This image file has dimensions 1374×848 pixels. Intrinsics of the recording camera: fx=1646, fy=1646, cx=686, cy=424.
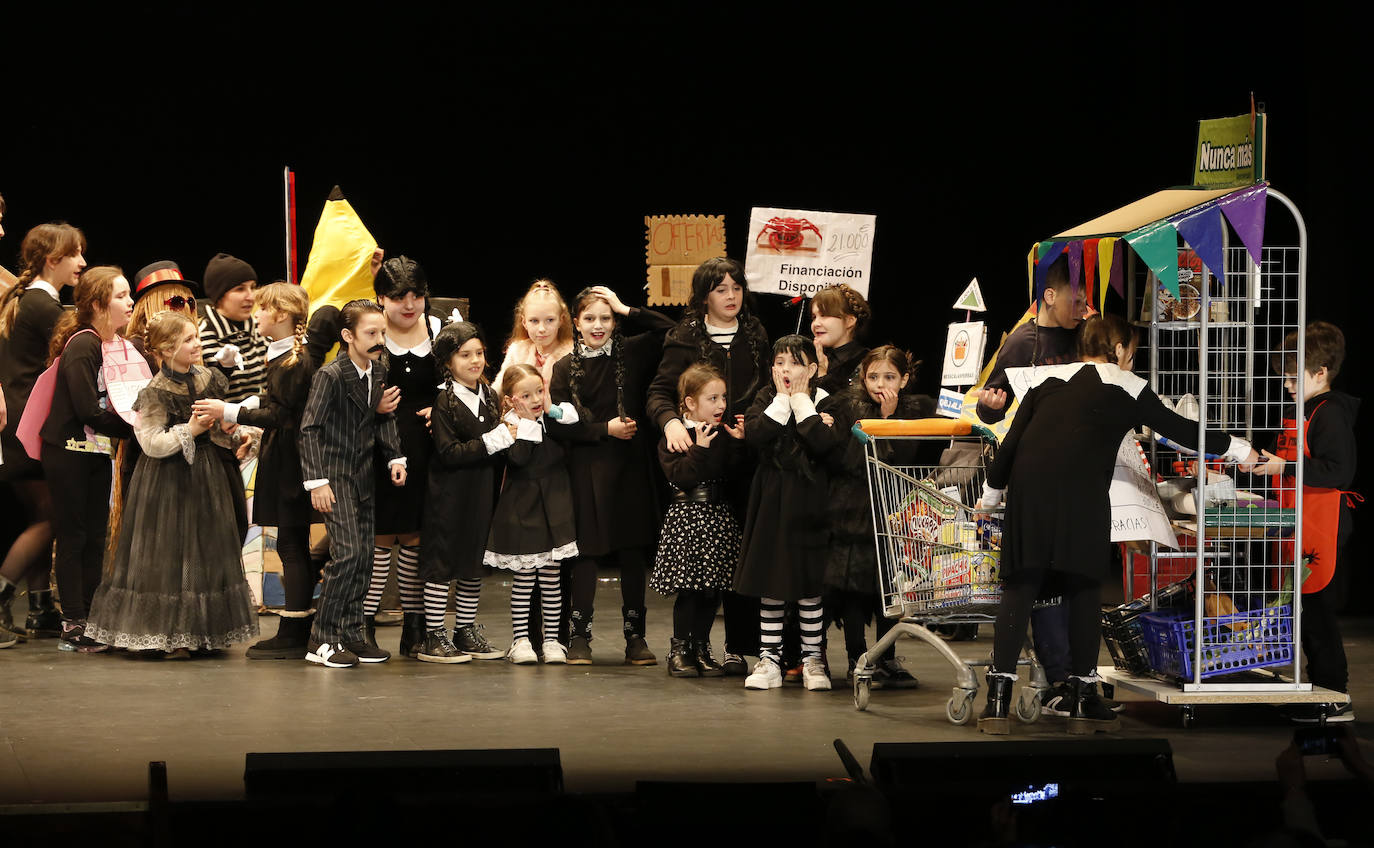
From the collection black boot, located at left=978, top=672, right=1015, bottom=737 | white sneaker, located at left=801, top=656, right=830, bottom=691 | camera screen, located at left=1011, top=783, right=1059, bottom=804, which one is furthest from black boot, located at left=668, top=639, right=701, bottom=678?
camera screen, located at left=1011, top=783, right=1059, bottom=804

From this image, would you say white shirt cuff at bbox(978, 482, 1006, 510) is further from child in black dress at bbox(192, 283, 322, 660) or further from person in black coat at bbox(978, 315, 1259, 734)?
child in black dress at bbox(192, 283, 322, 660)

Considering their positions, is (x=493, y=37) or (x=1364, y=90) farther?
(x=493, y=37)

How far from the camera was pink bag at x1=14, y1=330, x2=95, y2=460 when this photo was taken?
6.16 meters

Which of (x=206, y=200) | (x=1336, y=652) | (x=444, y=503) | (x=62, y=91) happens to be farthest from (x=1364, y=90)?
(x=62, y=91)

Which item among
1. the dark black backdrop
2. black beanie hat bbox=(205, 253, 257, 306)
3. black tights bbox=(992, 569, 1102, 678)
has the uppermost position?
the dark black backdrop

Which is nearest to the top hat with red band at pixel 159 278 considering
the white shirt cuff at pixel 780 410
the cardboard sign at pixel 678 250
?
the cardboard sign at pixel 678 250

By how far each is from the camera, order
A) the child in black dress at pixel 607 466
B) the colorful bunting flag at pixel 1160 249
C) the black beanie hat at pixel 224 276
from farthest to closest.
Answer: the black beanie hat at pixel 224 276 < the child in black dress at pixel 607 466 < the colorful bunting flag at pixel 1160 249

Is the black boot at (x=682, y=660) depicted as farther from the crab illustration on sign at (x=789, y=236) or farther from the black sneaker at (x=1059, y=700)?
the crab illustration on sign at (x=789, y=236)

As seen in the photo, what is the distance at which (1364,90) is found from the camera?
23.5 ft

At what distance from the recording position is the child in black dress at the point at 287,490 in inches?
229

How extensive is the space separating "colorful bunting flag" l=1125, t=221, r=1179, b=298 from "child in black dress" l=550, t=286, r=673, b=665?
1968 millimetres

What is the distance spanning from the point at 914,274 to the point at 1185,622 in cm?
420

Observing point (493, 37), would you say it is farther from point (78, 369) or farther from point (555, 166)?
point (78, 369)

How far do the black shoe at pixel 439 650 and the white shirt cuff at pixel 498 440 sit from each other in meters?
0.70
